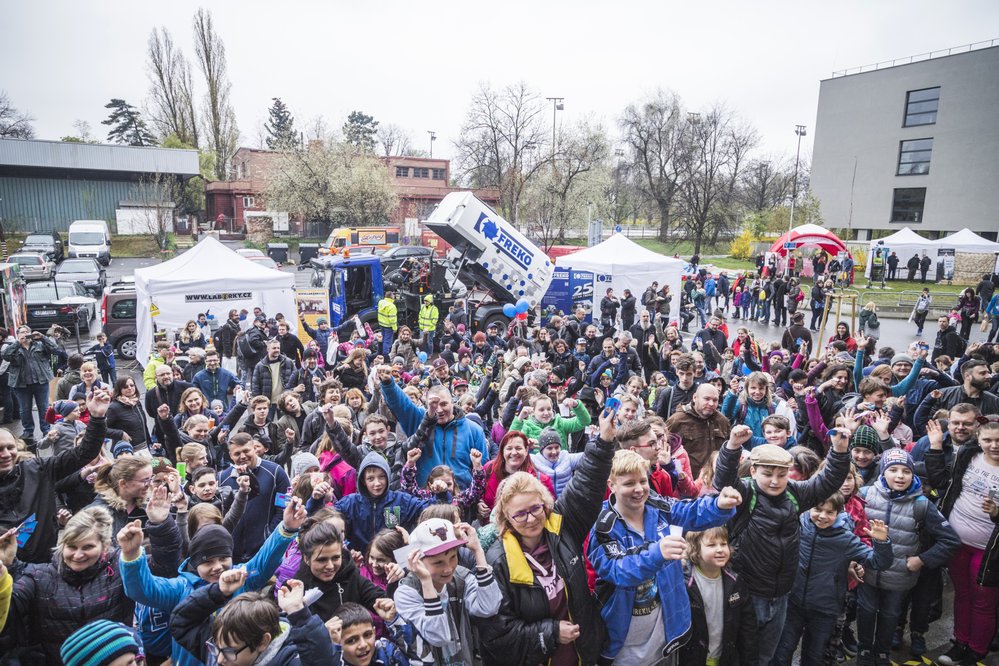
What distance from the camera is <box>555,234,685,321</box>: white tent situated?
16672mm

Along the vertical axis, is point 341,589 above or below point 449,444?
below

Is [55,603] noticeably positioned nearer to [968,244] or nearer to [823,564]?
[823,564]

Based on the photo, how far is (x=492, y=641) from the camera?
264 cm

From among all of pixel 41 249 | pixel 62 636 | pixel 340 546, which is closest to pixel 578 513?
pixel 340 546

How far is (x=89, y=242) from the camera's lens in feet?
101

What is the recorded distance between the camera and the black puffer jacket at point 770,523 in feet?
10.7

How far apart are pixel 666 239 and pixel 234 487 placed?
47216mm

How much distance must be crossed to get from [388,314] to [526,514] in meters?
10.8

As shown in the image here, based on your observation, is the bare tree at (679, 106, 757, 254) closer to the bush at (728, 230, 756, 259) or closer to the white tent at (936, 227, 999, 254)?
the bush at (728, 230, 756, 259)

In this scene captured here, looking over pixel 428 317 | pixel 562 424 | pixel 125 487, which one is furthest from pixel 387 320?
pixel 125 487

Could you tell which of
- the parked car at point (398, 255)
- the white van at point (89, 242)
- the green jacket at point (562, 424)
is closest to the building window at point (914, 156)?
the parked car at point (398, 255)

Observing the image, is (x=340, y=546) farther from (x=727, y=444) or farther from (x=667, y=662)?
(x=727, y=444)

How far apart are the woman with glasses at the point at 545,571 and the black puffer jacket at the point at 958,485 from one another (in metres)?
3.03

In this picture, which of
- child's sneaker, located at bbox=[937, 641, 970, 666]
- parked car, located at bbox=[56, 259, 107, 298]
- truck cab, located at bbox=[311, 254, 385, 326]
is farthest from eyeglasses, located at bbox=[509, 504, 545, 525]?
parked car, located at bbox=[56, 259, 107, 298]
